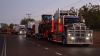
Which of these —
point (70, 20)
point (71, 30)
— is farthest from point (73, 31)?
point (70, 20)

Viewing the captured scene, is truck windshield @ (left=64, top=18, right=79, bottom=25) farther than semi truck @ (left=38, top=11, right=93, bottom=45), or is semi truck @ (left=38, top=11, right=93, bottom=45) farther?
truck windshield @ (left=64, top=18, right=79, bottom=25)

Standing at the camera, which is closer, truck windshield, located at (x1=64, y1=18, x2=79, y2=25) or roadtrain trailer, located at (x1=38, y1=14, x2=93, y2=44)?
roadtrain trailer, located at (x1=38, y1=14, x2=93, y2=44)

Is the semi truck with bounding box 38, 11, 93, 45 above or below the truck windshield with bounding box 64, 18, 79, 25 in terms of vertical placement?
below

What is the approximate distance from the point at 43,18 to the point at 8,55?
37222mm

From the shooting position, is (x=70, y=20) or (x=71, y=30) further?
(x=70, y=20)

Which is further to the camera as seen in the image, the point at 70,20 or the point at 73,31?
the point at 70,20

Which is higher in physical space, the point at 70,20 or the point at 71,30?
the point at 70,20

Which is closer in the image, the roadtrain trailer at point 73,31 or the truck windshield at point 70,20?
the roadtrain trailer at point 73,31

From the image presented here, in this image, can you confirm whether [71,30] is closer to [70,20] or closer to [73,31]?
[73,31]

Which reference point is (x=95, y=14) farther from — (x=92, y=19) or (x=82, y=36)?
(x=82, y=36)

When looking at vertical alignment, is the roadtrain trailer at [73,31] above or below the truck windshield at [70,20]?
below

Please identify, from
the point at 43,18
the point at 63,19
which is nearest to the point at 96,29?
the point at 43,18

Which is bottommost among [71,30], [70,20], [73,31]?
[73,31]

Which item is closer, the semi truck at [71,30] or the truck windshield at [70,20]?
the semi truck at [71,30]
